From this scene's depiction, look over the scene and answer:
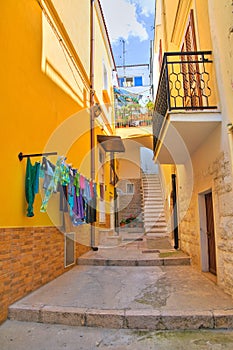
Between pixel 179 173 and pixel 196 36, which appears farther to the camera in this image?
pixel 179 173

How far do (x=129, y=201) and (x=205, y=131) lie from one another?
11523 mm

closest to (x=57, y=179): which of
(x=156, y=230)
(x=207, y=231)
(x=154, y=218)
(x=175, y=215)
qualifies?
(x=207, y=231)

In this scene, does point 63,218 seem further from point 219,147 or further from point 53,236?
point 219,147

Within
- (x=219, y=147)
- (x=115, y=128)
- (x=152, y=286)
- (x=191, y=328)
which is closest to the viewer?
(x=191, y=328)

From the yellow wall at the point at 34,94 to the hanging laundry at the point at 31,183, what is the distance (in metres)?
0.09

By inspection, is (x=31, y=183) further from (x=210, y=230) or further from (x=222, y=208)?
(x=210, y=230)

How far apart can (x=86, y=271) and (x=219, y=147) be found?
446 centimetres

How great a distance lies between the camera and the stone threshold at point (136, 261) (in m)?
7.11

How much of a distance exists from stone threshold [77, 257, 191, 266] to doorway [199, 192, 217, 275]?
1.02m

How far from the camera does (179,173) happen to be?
28.4 ft

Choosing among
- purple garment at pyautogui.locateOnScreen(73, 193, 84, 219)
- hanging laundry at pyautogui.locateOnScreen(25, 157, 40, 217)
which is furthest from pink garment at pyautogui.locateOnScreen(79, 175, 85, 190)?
hanging laundry at pyautogui.locateOnScreen(25, 157, 40, 217)

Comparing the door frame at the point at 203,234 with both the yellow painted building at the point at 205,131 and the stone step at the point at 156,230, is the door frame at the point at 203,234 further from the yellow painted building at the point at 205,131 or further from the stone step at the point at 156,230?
the stone step at the point at 156,230

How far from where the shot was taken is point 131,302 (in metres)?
4.24

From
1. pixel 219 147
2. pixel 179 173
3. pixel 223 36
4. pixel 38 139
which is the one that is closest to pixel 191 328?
pixel 219 147
